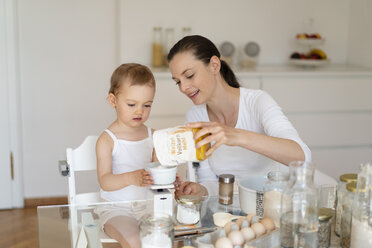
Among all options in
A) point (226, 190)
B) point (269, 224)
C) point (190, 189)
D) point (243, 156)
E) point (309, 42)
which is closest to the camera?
point (269, 224)

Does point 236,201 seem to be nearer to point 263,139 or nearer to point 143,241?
point 263,139

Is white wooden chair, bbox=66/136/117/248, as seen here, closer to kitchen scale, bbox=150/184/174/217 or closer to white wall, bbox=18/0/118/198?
kitchen scale, bbox=150/184/174/217

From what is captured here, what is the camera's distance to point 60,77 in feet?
11.7

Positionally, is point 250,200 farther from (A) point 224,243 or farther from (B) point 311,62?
(B) point 311,62

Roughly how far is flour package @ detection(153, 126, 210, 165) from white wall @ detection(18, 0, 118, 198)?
2.26 m

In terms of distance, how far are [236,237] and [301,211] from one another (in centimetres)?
17

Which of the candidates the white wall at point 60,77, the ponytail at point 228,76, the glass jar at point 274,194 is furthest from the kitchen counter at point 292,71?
the glass jar at point 274,194

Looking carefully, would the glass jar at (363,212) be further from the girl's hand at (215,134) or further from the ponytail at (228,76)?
the ponytail at (228,76)

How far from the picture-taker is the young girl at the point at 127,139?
194 centimetres

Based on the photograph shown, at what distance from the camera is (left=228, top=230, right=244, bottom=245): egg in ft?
3.96

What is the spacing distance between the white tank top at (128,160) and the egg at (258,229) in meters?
0.84

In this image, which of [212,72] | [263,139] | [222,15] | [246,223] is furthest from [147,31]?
[246,223]

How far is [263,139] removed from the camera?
1.61 meters

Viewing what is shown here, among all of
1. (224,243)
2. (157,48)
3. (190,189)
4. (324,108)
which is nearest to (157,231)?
(224,243)
